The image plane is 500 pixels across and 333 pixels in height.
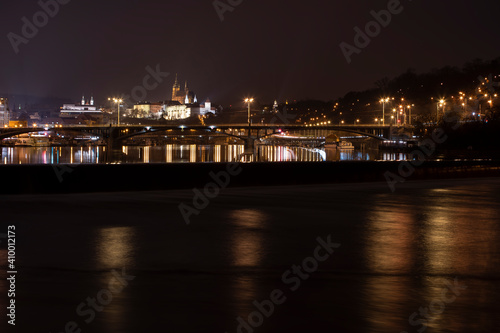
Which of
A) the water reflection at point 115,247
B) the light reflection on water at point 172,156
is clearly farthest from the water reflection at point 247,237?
the light reflection on water at point 172,156

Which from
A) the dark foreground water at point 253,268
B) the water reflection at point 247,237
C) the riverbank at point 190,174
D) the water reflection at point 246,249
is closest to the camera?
the dark foreground water at point 253,268

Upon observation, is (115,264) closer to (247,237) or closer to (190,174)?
(247,237)

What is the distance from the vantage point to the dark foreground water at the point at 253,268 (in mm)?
5215

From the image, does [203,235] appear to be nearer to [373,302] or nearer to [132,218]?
[132,218]

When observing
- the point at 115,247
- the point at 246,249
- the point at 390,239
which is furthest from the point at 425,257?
the point at 115,247

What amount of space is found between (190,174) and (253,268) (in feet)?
31.4

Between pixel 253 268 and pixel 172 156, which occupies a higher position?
pixel 172 156

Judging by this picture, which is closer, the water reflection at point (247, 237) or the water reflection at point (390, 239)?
the water reflection at point (390, 239)

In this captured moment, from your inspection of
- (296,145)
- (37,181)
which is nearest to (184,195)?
(37,181)

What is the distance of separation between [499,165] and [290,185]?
31.3 feet

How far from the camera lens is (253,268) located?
6.89 meters

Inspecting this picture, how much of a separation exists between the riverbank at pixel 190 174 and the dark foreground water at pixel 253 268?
7.52 ft

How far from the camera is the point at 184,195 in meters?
14.3

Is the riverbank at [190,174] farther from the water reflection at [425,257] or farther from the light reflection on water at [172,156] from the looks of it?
the light reflection on water at [172,156]
